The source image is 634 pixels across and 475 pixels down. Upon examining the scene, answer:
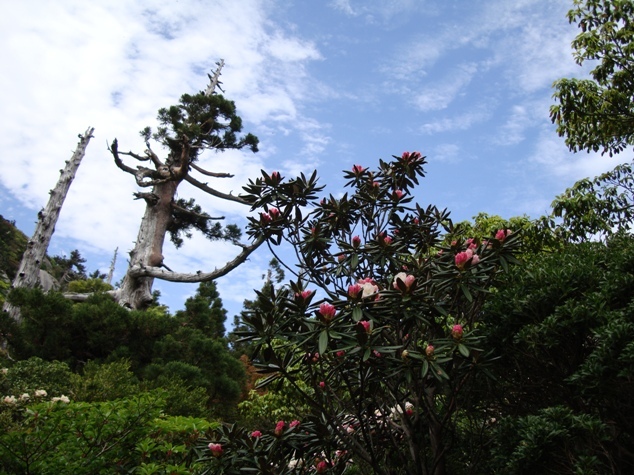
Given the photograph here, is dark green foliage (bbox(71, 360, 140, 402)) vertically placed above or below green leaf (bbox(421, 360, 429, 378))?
above

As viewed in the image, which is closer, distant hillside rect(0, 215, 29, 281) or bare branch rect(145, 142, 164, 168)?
bare branch rect(145, 142, 164, 168)

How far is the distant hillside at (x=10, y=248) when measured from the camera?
26.2 meters

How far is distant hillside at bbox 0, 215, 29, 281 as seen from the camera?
86.1 feet

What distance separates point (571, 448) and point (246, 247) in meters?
8.77

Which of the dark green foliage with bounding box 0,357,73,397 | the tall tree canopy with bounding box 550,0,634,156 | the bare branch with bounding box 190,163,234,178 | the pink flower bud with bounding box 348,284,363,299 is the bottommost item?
the pink flower bud with bounding box 348,284,363,299

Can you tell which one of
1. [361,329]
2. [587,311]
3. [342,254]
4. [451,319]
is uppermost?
[342,254]

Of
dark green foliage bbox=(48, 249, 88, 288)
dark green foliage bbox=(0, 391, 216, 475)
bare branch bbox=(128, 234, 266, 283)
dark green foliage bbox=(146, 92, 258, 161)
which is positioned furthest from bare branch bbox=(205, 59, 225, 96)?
dark green foliage bbox=(48, 249, 88, 288)

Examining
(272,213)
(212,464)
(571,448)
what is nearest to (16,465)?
(212,464)

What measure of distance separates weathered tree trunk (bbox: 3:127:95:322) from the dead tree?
5.39ft

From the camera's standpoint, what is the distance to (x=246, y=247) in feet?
34.3

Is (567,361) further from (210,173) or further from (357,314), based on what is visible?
(210,173)

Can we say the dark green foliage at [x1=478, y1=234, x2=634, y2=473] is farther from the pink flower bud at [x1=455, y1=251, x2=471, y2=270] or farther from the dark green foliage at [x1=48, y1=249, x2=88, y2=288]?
the dark green foliage at [x1=48, y1=249, x2=88, y2=288]

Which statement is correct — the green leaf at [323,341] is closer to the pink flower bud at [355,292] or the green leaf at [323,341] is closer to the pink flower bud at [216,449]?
the pink flower bud at [355,292]

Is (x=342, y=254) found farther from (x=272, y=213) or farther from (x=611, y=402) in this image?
(x=611, y=402)
